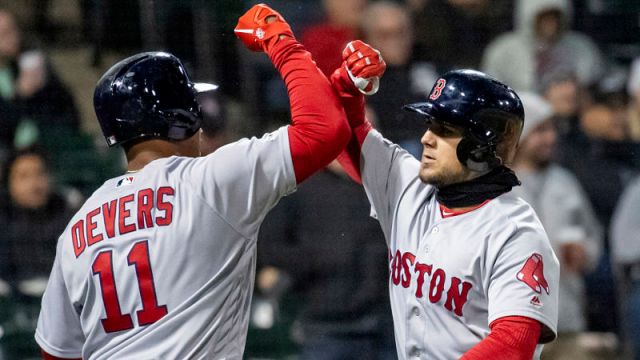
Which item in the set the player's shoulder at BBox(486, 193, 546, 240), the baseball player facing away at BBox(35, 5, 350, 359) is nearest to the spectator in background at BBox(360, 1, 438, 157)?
the player's shoulder at BBox(486, 193, 546, 240)

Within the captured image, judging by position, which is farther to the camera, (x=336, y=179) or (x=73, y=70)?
(x=73, y=70)

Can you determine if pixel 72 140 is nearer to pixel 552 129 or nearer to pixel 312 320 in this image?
pixel 312 320

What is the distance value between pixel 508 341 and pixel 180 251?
782 mm

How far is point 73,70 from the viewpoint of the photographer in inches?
209

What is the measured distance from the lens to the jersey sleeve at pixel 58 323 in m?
2.73

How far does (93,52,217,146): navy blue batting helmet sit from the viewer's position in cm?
263

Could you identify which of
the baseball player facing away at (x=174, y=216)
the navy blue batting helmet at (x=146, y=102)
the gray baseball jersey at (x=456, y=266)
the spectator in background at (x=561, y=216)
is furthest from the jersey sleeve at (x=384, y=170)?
the spectator in background at (x=561, y=216)

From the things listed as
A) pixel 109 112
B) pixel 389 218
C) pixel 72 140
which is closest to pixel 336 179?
pixel 72 140

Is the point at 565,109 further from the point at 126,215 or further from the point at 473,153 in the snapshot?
the point at 126,215

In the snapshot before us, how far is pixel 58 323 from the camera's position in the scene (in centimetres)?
275

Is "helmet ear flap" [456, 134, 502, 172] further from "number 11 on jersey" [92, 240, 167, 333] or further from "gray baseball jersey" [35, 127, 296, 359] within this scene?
"number 11 on jersey" [92, 240, 167, 333]

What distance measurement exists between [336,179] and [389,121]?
16.3 inches

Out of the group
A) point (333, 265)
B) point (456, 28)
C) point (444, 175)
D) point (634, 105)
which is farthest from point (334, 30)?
point (444, 175)

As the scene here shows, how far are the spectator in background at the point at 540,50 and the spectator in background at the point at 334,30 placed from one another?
0.68 m
